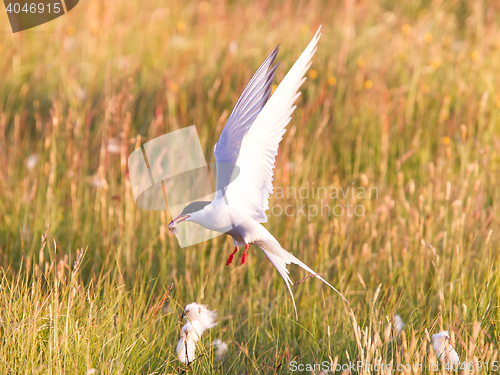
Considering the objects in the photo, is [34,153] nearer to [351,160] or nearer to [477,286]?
[351,160]

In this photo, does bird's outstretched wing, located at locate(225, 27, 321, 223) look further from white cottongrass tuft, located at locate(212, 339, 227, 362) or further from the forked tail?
white cottongrass tuft, located at locate(212, 339, 227, 362)

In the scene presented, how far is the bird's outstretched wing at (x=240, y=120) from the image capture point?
4.03 ft

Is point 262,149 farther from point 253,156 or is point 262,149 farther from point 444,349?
point 444,349

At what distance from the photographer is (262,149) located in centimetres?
127

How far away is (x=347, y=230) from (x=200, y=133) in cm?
143

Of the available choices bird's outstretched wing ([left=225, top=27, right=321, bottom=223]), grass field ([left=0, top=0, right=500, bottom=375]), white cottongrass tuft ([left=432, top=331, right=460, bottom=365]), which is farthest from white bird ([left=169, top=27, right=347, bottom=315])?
white cottongrass tuft ([left=432, top=331, right=460, bottom=365])

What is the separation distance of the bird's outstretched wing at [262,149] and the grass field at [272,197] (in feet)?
1.59

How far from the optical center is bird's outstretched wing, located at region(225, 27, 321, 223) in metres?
1.17

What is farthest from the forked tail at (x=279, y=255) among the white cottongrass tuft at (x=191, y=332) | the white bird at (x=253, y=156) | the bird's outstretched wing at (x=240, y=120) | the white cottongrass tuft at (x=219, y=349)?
the white cottongrass tuft at (x=219, y=349)

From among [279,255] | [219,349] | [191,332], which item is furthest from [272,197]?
[279,255]

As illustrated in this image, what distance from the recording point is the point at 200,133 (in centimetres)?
366

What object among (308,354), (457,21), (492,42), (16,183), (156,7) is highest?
(156,7)

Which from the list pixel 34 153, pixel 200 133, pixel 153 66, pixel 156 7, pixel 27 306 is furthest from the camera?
pixel 156 7

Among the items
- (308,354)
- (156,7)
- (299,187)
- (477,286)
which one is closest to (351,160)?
(299,187)
